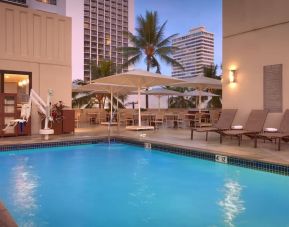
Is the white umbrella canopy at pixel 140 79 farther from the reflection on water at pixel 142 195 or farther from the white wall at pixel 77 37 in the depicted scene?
the white wall at pixel 77 37

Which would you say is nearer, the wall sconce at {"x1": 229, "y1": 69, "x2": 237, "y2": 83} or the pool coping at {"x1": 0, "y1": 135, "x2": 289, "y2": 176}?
the pool coping at {"x1": 0, "y1": 135, "x2": 289, "y2": 176}

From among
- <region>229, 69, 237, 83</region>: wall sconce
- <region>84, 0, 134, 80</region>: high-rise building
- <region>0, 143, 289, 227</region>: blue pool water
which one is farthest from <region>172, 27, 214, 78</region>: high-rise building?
<region>0, 143, 289, 227</region>: blue pool water

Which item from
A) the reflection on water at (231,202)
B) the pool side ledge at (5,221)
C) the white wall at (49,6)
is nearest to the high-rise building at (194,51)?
the white wall at (49,6)

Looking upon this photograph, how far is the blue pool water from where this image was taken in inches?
163

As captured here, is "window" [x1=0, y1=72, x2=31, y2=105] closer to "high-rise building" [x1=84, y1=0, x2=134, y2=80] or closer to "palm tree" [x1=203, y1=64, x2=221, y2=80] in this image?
"palm tree" [x1=203, y1=64, x2=221, y2=80]

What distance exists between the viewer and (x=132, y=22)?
203 feet

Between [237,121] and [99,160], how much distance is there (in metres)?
4.61

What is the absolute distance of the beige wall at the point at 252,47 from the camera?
8742mm

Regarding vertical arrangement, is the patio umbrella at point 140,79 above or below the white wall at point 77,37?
below

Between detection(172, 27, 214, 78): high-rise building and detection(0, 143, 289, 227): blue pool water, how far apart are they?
39.4 metres

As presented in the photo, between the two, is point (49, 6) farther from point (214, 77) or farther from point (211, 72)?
point (214, 77)

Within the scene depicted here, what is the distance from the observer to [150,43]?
22.8 m

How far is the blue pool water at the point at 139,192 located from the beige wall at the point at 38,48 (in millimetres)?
4623

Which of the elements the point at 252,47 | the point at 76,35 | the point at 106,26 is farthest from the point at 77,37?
the point at 252,47
